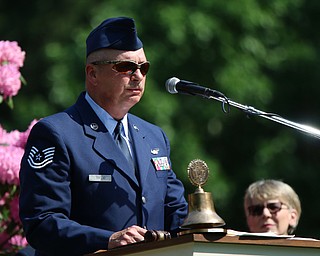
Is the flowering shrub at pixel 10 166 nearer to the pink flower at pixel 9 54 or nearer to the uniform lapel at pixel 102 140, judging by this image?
the pink flower at pixel 9 54

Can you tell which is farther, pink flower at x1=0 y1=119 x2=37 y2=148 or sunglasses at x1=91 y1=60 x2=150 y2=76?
pink flower at x1=0 y1=119 x2=37 y2=148

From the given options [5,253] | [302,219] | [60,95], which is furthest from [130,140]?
[302,219]

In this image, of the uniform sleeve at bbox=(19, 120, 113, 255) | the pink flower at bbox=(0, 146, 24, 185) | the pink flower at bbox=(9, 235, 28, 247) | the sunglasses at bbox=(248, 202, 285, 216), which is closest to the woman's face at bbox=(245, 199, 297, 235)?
the sunglasses at bbox=(248, 202, 285, 216)

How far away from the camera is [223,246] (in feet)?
13.3

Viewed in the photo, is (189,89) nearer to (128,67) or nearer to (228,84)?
(128,67)

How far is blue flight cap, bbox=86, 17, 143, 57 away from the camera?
500 centimetres

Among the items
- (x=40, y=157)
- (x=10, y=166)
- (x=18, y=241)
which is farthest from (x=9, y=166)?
(x=40, y=157)

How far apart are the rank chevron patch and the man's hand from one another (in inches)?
19.6

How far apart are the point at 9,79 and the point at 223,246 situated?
9.99 feet

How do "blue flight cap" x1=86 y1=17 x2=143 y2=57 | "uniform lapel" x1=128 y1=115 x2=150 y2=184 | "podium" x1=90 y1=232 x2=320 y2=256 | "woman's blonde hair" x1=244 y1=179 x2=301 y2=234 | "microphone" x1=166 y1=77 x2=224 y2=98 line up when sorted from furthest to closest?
"woman's blonde hair" x1=244 y1=179 x2=301 y2=234
"blue flight cap" x1=86 y1=17 x2=143 y2=57
"uniform lapel" x1=128 y1=115 x2=150 y2=184
"microphone" x1=166 y1=77 x2=224 y2=98
"podium" x1=90 y1=232 x2=320 y2=256

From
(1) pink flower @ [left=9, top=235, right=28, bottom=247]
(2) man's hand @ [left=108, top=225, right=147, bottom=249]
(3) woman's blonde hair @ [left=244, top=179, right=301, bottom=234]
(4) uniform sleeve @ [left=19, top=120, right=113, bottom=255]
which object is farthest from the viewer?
(3) woman's blonde hair @ [left=244, top=179, right=301, bottom=234]

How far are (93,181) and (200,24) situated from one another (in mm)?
8006

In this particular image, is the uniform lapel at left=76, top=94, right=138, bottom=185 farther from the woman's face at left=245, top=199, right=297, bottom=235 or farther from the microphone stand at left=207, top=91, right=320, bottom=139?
the woman's face at left=245, top=199, right=297, bottom=235

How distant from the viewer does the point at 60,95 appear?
12.3 meters
